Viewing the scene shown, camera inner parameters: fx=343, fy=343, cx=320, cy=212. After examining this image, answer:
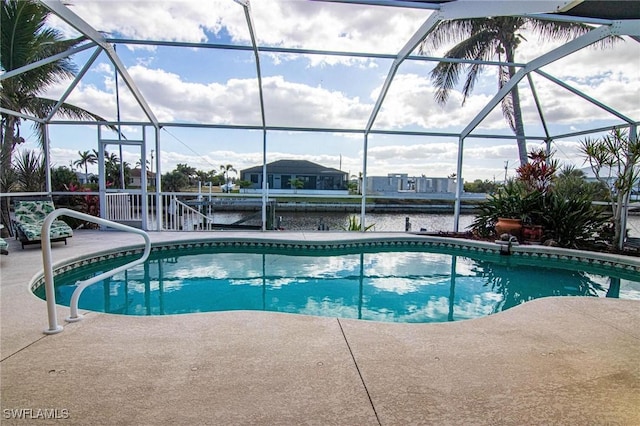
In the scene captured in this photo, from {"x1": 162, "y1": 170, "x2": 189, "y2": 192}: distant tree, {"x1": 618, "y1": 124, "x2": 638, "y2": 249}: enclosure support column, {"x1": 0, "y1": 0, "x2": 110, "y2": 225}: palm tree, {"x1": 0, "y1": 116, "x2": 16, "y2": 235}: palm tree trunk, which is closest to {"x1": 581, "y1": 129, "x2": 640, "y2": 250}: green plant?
{"x1": 618, "y1": 124, "x2": 638, "y2": 249}: enclosure support column

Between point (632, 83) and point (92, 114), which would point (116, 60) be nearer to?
point (92, 114)

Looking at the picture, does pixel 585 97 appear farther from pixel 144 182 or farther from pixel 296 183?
pixel 296 183

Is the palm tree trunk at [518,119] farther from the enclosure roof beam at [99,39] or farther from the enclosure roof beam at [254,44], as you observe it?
the enclosure roof beam at [99,39]

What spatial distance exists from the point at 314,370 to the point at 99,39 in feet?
20.7

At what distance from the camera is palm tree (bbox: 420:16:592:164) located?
9250mm

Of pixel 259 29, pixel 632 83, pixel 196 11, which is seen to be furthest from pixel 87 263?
pixel 632 83

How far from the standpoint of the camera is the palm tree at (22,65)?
20.7 ft

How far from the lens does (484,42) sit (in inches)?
406

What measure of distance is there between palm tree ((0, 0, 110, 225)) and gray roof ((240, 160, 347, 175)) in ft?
53.2

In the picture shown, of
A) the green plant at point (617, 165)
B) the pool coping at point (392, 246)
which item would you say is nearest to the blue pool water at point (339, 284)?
the pool coping at point (392, 246)

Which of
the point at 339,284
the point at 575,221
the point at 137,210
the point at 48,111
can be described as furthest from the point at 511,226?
the point at 48,111

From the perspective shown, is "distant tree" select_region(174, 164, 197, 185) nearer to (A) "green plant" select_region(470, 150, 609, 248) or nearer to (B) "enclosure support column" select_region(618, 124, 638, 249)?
(A) "green plant" select_region(470, 150, 609, 248)

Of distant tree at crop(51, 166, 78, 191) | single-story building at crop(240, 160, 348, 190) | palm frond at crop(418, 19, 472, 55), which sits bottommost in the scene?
distant tree at crop(51, 166, 78, 191)

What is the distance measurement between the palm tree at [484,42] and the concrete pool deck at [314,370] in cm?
801
